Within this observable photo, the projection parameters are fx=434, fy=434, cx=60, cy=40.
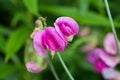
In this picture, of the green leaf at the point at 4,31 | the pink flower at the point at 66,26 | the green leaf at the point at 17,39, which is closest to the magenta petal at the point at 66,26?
the pink flower at the point at 66,26

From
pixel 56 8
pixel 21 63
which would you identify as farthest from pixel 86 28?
pixel 21 63

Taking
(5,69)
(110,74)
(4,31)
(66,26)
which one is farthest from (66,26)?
(4,31)

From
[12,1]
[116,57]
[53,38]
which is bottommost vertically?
[116,57]

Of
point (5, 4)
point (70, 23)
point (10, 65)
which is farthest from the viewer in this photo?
point (5, 4)

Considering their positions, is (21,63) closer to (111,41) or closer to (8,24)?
(8,24)

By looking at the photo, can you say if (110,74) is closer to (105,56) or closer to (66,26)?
(105,56)

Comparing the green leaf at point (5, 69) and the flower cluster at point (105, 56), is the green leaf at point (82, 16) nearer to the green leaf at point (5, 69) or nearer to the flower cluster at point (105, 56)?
the flower cluster at point (105, 56)

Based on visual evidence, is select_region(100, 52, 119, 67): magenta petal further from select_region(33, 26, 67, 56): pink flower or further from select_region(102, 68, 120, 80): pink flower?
select_region(33, 26, 67, 56): pink flower
